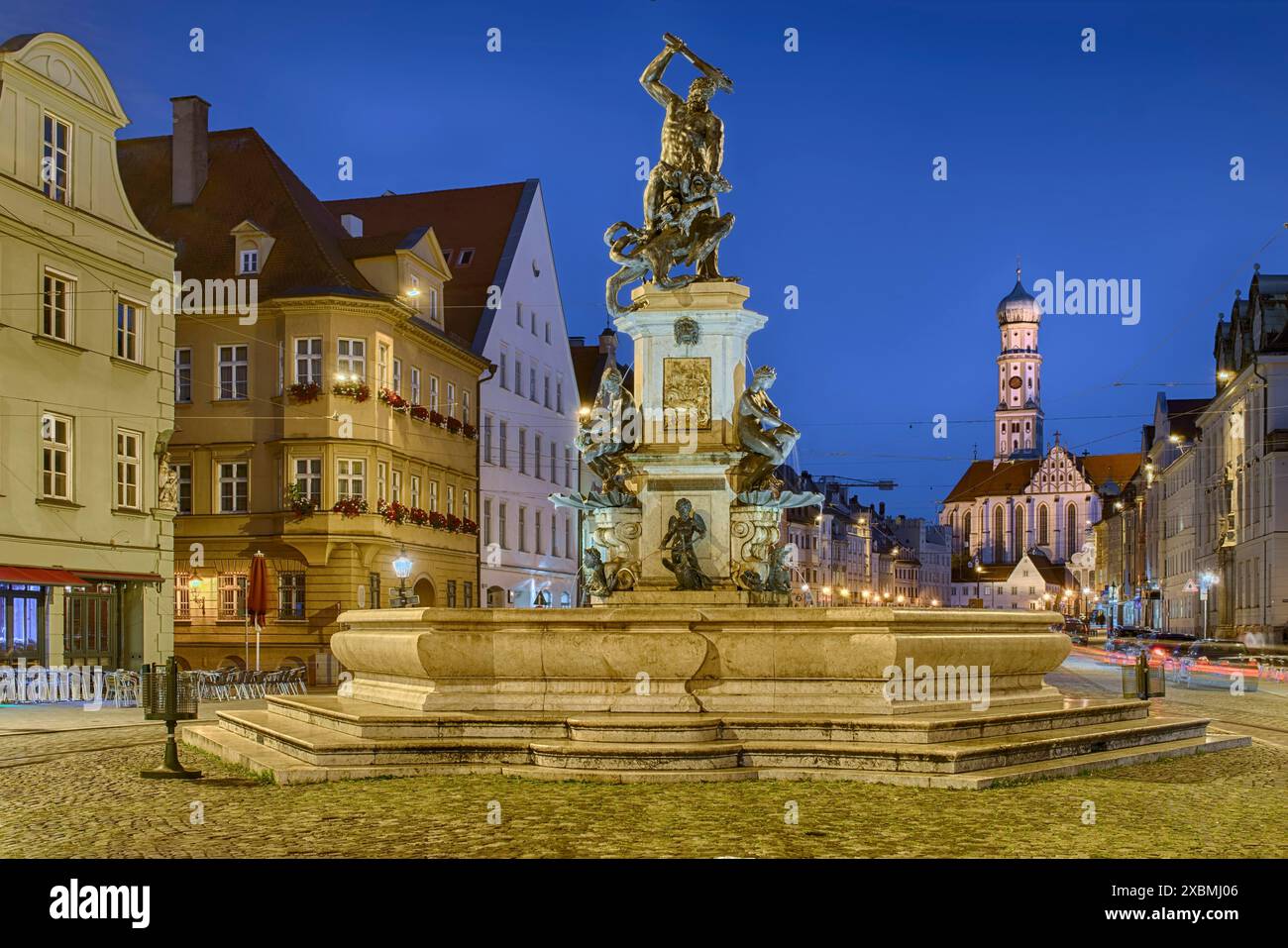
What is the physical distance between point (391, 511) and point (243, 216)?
30.9 ft

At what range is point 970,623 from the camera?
49.3 ft

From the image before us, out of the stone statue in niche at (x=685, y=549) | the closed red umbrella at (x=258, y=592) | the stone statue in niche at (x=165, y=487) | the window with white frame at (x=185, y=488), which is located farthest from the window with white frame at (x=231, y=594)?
the stone statue in niche at (x=685, y=549)

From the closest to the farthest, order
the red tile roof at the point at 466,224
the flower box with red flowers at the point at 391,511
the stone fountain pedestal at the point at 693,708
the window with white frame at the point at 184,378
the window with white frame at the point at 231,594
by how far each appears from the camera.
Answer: the stone fountain pedestal at the point at 693,708 → the window with white frame at the point at 231,594 → the flower box with red flowers at the point at 391,511 → the window with white frame at the point at 184,378 → the red tile roof at the point at 466,224

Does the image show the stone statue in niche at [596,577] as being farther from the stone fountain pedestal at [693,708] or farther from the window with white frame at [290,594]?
the window with white frame at [290,594]

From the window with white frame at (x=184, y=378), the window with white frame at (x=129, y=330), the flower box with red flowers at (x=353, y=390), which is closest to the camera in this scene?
the window with white frame at (x=129, y=330)

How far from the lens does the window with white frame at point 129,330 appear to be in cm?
3148

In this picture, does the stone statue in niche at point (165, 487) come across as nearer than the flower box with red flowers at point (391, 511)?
Yes

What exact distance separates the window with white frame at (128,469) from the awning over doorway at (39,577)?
117 inches

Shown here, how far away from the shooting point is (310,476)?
40156 mm

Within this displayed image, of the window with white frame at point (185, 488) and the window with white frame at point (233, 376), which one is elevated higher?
the window with white frame at point (233, 376)

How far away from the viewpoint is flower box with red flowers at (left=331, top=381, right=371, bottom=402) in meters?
39.7

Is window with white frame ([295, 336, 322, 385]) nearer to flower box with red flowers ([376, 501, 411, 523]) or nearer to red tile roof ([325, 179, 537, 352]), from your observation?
flower box with red flowers ([376, 501, 411, 523])

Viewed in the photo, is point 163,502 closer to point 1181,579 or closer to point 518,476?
point 518,476
